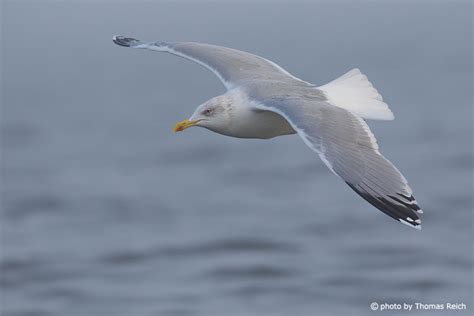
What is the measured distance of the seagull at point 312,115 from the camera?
25.4 feet

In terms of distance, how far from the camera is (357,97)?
9234 millimetres

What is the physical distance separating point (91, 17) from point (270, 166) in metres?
71.2

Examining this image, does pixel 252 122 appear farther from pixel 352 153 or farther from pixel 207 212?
pixel 207 212

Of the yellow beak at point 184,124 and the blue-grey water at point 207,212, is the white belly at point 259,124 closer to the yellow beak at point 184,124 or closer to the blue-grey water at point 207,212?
the yellow beak at point 184,124

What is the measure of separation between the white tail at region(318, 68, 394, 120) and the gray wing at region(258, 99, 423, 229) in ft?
1.33

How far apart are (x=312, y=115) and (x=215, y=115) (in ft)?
3.41

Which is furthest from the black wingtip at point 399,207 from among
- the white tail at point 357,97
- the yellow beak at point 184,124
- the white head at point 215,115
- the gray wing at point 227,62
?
the gray wing at point 227,62

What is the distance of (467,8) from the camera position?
92.4m

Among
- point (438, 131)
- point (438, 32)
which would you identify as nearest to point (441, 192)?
point (438, 131)

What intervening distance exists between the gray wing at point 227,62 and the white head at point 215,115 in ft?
1.65

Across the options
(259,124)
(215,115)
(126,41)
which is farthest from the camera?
(126,41)

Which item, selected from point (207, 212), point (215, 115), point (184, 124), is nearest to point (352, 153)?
point (215, 115)

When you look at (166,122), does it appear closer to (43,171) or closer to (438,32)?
(43,171)

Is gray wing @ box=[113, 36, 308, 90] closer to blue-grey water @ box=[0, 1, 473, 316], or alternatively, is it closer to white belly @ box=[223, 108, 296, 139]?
white belly @ box=[223, 108, 296, 139]
